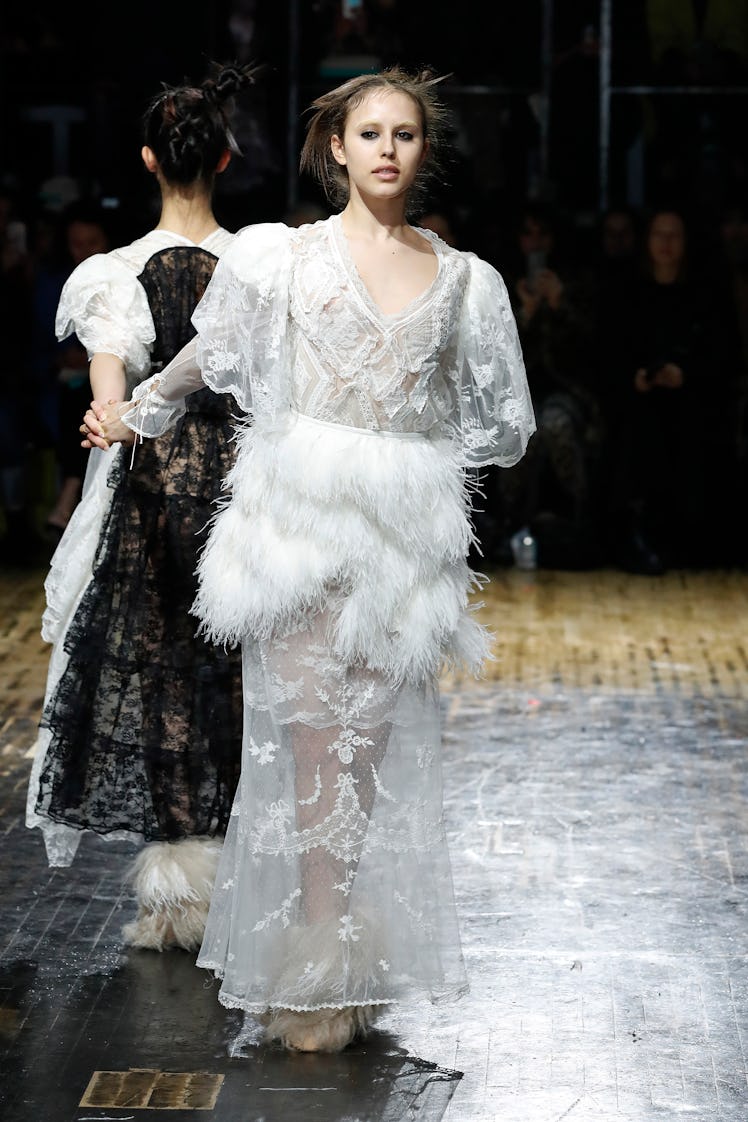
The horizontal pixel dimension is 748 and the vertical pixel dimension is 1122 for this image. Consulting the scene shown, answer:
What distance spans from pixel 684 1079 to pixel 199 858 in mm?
1122

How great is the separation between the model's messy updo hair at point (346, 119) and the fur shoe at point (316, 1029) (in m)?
1.44

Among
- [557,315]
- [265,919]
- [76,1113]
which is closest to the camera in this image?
[76,1113]

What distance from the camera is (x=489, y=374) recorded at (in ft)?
11.2

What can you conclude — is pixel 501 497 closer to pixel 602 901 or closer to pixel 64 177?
pixel 64 177

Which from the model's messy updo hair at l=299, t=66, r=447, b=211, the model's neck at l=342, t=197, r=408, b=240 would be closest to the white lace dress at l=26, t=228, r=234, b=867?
the model's messy updo hair at l=299, t=66, r=447, b=211

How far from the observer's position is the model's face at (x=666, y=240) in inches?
329

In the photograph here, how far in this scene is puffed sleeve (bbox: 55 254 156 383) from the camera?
388 centimetres

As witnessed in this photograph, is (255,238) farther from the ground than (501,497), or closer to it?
farther from the ground

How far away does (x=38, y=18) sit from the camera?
32.8 ft

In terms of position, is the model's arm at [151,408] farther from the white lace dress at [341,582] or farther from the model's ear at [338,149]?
the model's ear at [338,149]

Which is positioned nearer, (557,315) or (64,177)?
(557,315)

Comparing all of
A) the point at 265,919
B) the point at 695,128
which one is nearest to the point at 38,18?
the point at 695,128

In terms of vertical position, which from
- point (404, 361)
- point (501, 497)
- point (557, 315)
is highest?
point (404, 361)

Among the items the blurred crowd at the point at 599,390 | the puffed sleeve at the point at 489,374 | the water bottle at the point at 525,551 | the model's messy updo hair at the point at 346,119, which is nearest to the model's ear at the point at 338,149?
the model's messy updo hair at the point at 346,119
